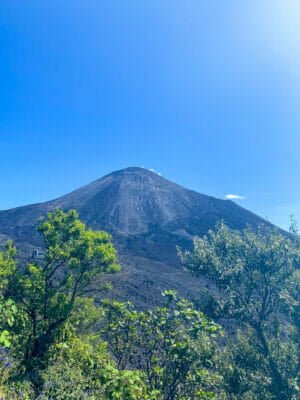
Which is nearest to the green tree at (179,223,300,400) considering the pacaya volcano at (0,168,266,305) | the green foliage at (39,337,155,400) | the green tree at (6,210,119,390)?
the green tree at (6,210,119,390)

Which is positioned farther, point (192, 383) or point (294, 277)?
point (294, 277)

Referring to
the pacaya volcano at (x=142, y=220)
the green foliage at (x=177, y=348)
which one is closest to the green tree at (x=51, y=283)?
the green foliage at (x=177, y=348)

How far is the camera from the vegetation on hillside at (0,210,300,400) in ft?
17.2

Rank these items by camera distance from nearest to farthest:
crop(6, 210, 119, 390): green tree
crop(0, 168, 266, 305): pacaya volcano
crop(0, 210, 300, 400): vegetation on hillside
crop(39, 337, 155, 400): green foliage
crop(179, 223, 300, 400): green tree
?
crop(39, 337, 155, 400): green foliage < crop(0, 210, 300, 400): vegetation on hillside < crop(6, 210, 119, 390): green tree < crop(179, 223, 300, 400): green tree < crop(0, 168, 266, 305): pacaya volcano

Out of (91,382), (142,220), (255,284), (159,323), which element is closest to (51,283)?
(159,323)

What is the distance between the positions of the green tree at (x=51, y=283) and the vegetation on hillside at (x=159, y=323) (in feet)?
0.11

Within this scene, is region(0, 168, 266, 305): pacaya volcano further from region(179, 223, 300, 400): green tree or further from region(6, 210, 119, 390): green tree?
region(6, 210, 119, 390): green tree

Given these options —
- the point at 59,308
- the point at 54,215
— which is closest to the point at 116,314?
the point at 59,308

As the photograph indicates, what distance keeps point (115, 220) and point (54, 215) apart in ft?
214

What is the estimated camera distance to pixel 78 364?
5520mm

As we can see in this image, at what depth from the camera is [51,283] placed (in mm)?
9875

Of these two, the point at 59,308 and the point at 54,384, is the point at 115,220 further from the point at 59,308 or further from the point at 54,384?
the point at 54,384

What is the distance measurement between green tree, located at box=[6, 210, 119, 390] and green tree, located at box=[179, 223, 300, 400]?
4142 mm

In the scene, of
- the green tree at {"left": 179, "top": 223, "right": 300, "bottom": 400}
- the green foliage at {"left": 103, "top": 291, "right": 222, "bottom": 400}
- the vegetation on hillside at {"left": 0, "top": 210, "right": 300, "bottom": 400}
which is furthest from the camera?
the green tree at {"left": 179, "top": 223, "right": 300, "bottom": 400}
